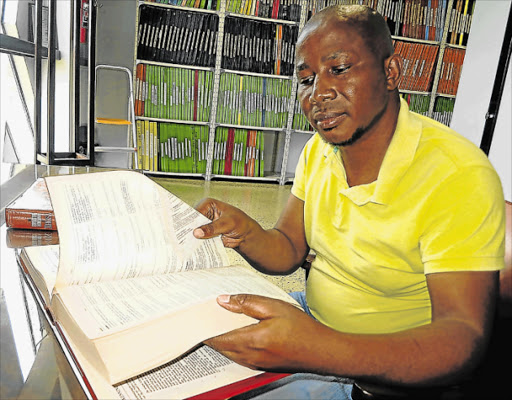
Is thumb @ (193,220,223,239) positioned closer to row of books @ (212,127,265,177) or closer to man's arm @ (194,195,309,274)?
man's arm @ (194,195,309,274)

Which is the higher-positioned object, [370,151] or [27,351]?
[370,151]

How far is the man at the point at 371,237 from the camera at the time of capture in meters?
0.53

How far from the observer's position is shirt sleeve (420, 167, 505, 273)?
2.05 feet

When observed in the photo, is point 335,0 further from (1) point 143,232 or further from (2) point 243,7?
(1) point 143,232

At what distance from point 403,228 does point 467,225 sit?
4.4 inches

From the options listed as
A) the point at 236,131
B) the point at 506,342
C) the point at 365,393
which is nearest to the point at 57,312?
the point at 365,393

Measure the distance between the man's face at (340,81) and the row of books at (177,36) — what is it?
3.64 meters

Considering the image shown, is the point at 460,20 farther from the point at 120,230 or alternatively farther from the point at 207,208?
the point at 120,230

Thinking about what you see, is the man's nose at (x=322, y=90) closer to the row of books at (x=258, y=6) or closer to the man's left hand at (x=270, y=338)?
the man's left hand at (x=270, y=338)

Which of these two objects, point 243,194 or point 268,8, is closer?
point 243,194

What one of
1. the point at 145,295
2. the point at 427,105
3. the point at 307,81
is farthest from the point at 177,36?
the point at 145,295

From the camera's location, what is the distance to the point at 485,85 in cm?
250

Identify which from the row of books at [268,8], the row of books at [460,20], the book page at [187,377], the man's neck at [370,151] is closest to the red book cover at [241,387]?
the book page at [187,377]

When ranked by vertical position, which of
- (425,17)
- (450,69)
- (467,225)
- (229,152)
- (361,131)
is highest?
(425,17)
